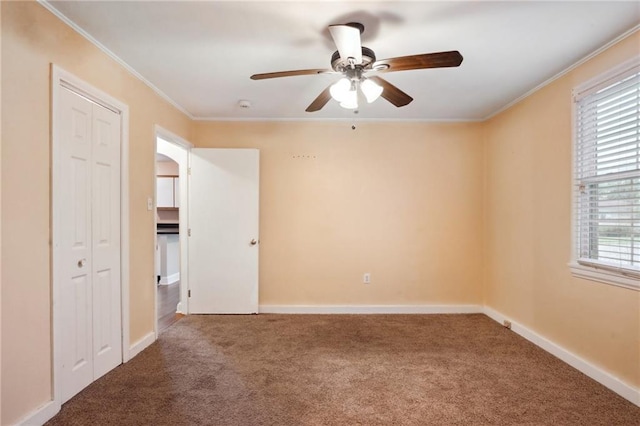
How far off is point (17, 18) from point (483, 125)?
14.0 feet

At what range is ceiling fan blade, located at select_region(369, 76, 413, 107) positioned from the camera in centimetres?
216

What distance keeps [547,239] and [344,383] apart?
2170 millimetres

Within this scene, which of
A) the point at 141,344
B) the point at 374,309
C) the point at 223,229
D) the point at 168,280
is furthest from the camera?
the point at 168,280

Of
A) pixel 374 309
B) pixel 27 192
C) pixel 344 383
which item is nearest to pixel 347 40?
pixel 27 192

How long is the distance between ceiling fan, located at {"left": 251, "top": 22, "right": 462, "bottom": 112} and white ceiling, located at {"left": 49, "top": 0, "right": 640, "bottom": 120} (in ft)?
0.79

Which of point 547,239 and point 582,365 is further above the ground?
point 547,239

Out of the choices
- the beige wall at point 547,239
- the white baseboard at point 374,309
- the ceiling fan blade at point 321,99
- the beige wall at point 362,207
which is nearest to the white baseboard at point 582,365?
the beige wall at point 547,239

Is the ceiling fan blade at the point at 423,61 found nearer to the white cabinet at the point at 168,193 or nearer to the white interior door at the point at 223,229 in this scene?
the white interior door at the point at 223,229

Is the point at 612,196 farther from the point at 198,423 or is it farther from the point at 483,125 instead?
the point at 198,423

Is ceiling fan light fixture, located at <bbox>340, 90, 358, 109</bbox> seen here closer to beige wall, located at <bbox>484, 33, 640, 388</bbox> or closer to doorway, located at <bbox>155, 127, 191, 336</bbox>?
beige wall, located at <bbox>484, 33, 640, 388</bbox>

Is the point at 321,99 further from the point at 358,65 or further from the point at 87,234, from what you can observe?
the point at 87,234

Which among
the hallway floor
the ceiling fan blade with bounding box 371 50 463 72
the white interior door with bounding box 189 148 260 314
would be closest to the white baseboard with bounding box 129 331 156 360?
the hallway floor

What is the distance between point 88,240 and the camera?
2240mm

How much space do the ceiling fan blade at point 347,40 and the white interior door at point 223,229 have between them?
2.22m
